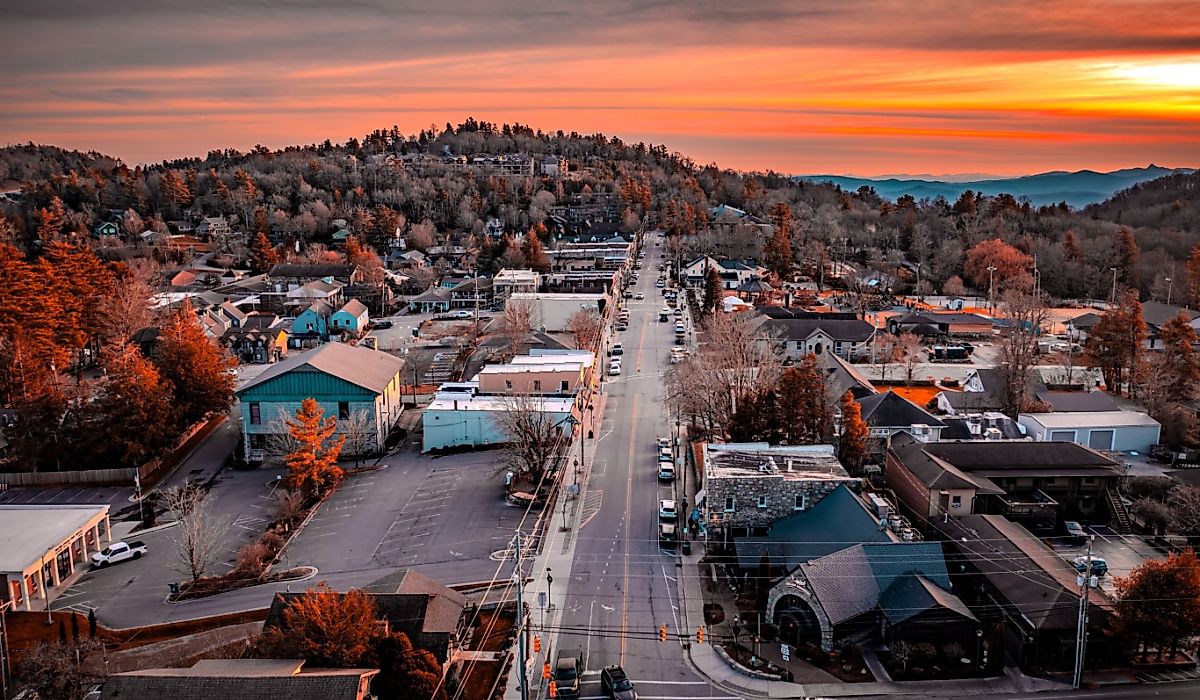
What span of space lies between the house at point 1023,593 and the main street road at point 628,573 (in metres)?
5.55

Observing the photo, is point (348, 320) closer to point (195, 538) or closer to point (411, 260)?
point (411, 260)

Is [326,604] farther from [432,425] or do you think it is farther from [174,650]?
[432,425]

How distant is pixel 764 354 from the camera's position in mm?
28125

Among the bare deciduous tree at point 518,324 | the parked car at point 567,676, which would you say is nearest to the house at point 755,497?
the parked car at point 567,676

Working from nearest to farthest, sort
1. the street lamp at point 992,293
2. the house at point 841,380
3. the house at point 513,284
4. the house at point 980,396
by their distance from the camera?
the house at point 841,380 < the house at point 980,396 < the street lamp at point 992,293 < the house at point 513,284

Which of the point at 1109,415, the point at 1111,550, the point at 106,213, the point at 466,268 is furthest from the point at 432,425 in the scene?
the point at 106,213

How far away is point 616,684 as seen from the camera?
13234 mm

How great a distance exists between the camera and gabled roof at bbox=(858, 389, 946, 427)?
948 inches

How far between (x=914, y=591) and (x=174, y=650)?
13.6 m

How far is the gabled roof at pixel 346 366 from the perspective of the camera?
2578 cm

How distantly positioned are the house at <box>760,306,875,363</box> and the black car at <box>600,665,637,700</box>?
25.2 meters

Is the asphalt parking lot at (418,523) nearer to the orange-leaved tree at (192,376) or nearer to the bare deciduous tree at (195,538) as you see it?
the bare deciduous tree at (195,538)

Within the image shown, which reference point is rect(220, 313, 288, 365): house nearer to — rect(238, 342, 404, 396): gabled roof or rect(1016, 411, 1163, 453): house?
rect(238, 342, 404, 396): gabled roof

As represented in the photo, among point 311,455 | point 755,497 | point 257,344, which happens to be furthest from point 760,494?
point 257,344
